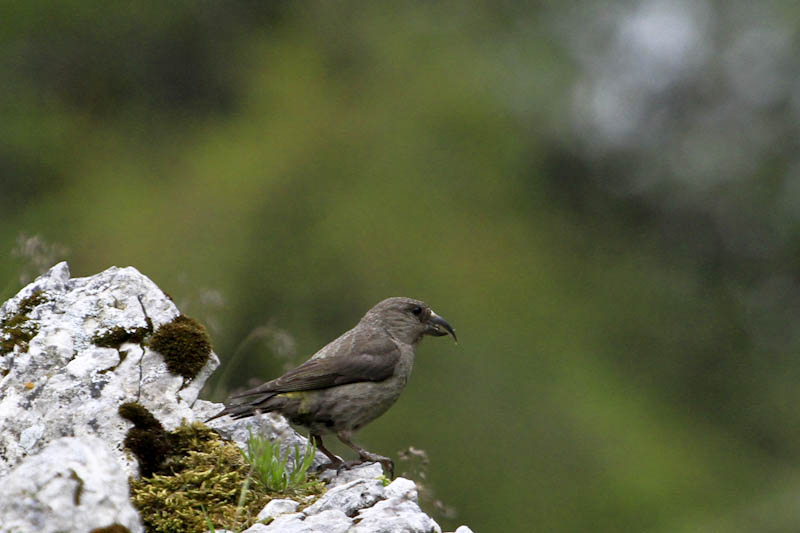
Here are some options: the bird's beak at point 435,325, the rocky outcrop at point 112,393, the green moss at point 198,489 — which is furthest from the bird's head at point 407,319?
the green moss at point 198,489

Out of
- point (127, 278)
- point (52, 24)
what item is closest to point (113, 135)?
point (52, 24)

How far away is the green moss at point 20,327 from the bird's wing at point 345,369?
1270 millimetres

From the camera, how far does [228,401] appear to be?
5332 mm

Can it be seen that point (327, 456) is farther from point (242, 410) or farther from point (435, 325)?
point (435, 325)

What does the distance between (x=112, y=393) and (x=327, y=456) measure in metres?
1.37

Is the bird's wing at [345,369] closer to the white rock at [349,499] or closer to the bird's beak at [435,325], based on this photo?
the bird's beak at [435,325]

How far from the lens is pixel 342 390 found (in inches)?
235

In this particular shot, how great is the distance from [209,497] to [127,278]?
1.42 m

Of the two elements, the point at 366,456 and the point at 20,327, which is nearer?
the point at 20,327


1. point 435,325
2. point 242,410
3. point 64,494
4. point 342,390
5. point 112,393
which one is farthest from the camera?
point 435,325

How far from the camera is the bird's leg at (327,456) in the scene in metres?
5.47

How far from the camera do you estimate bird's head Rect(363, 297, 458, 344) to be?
22.4 feet

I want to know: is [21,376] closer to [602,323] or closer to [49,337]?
[49,337]

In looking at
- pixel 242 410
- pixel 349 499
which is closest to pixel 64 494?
pixel 349 499
